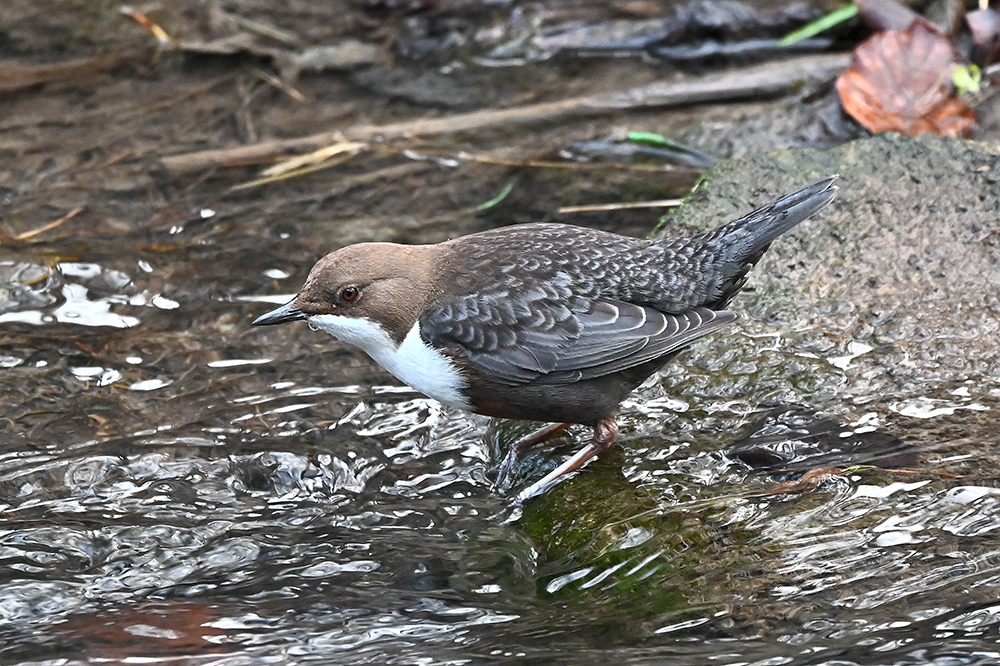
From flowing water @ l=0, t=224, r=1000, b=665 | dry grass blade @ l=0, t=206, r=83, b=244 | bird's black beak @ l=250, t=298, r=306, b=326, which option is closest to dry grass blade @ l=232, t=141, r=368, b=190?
dry grass blade @ l=0, t=206, r=83, b=244

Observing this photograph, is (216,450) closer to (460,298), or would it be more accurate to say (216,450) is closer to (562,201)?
(460,298)

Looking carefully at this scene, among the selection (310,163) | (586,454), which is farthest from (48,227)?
(586,454)

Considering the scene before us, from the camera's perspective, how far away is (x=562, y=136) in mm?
6949

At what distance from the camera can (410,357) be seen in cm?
411

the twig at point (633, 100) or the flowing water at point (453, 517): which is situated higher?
the twig at point (633, 100)

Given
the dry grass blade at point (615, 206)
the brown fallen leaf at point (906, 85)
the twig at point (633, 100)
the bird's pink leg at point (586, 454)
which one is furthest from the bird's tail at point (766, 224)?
the twig at point (633, 100)

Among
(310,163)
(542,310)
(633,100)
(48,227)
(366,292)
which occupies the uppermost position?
(633,100)

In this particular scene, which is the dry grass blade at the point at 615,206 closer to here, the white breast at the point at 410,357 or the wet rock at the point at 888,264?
the wet rock at the point at 888,264

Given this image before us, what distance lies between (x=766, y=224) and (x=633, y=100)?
316 centimetres

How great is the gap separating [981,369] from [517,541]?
5.90 ft

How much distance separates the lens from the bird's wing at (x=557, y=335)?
400 centimetres

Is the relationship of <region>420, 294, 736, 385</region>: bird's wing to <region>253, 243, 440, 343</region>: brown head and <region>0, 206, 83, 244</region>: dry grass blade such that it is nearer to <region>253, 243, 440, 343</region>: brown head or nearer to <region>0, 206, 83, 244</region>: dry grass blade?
<region>253, 243, 440, 343</region>: brown head

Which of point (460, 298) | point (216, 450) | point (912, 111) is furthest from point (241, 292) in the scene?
point (912, 111)

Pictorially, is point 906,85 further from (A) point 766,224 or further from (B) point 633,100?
(A) point 766,224
